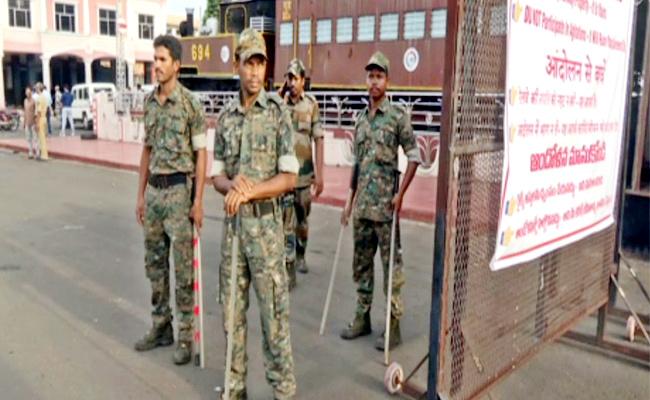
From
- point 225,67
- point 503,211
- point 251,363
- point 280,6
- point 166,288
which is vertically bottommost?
point 251,363

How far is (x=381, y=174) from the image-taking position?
4.08 m

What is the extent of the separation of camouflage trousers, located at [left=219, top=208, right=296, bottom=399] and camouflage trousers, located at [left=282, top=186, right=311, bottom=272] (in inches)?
67.7

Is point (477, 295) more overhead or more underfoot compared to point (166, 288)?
more overhead

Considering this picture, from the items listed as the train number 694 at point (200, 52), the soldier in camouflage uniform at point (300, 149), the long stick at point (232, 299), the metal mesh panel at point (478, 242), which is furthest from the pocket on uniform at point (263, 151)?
the train number 694 at point (200, 52)

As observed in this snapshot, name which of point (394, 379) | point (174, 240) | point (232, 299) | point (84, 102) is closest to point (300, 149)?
point (174, 240)

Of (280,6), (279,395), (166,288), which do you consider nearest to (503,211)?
(279,395)

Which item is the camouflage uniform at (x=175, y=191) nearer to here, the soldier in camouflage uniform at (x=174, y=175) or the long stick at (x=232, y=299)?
the soldier in camouflage uniform at (x=174, y=175)

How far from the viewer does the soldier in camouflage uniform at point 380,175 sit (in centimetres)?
Answer: 402

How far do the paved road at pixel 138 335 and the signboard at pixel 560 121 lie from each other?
975 millimetres

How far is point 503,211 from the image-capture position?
2.69 meters

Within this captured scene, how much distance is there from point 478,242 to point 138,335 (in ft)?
8.86

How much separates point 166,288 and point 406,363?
5.25 feet

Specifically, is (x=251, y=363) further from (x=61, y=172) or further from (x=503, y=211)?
(x=61, y=172)

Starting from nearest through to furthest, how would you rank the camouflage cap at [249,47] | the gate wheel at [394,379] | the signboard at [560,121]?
the signboard at [560,121]
the camouflage cap at [249,47]
the gate wheel at [394,379]
